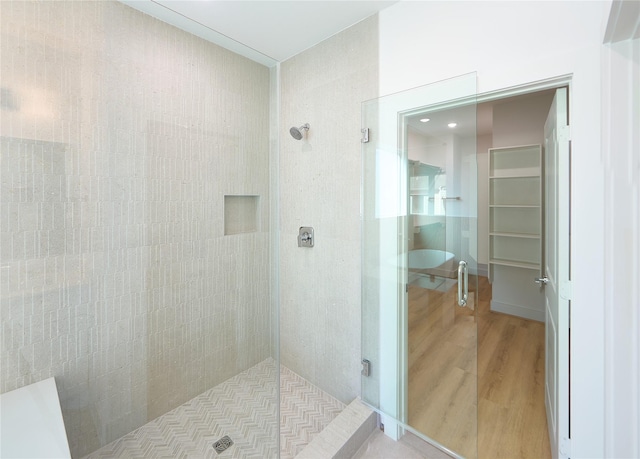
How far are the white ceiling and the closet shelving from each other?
8.91ft

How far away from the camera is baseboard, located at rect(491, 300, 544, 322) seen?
323 cm

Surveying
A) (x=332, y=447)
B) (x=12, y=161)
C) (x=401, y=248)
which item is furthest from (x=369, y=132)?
(x=332, y=447)

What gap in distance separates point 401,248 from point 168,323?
1.37 metres

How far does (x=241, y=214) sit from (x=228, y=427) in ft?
3.89

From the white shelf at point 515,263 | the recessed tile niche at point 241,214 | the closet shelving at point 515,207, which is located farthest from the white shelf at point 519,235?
the recessed tile niche at point 241,214

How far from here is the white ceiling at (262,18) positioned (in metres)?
1.46

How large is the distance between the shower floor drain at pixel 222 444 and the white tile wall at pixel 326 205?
751 millimetres

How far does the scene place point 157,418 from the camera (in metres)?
1.40

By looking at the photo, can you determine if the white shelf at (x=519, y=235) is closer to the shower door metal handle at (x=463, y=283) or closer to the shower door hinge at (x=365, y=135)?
the shower door metal handle at (x=463, y=283)

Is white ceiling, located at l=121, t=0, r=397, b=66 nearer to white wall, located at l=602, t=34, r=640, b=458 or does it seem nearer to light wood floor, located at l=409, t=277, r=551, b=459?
white wall, located at l=602, t=34, r=640, b=458

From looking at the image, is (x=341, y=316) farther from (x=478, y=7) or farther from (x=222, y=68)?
(x=478, y=7)

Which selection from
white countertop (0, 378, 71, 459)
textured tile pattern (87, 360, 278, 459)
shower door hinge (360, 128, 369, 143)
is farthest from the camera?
shower door hinge (360, 128, 369, 143)

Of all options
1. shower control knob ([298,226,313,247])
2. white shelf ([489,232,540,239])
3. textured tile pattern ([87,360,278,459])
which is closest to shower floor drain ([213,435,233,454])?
textured tile pattern ([87,360,278,459])

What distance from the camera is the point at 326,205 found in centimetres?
198
